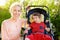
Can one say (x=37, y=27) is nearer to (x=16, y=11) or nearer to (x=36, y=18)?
(x=36, y=18)

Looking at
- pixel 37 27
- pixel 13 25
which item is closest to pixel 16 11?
pixel 13 25

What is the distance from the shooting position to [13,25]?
1371mm

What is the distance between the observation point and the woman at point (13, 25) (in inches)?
53.0

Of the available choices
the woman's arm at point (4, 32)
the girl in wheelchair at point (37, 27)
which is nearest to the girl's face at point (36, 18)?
the girl in wheelchair at point (37, 27)

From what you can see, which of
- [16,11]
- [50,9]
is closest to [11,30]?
[16,11]

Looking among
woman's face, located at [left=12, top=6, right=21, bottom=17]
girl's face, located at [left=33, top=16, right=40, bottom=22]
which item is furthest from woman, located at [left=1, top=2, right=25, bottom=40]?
girl's face, located at [left=33, top=16, right=40, bottom=22]

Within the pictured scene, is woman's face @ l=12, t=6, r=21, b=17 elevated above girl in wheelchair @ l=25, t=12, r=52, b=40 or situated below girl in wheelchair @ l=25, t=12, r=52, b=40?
above

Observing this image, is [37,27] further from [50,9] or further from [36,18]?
[50,9]

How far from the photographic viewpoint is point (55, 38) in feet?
4.56

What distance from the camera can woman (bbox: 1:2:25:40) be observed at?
135cm

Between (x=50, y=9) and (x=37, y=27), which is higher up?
(x=50, y=9)

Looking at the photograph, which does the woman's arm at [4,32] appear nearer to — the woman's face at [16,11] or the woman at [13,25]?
the woman at [13,25]

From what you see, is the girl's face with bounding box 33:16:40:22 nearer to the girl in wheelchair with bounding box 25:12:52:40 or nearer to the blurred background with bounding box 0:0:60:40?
the girl in wheelchair with bounding box 25:12:52:40

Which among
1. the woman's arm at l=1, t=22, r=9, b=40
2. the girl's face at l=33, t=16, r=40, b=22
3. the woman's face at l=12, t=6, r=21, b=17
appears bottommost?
the woman's arm at l=1, t=22, r=9, b=40
